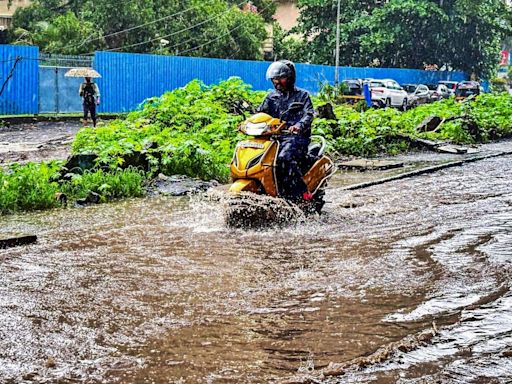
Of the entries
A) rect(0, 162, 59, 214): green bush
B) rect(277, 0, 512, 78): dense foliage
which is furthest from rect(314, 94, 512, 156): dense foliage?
rect(277, 0, 512, 78): dense foliage

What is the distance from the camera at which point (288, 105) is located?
9078 millimetres

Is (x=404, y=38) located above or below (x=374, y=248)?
above

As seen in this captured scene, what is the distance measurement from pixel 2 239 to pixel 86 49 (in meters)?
29.2

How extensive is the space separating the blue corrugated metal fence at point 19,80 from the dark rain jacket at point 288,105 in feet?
67.3

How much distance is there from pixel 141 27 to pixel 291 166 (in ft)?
96.7

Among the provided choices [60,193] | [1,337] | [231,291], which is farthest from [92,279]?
[60,193]

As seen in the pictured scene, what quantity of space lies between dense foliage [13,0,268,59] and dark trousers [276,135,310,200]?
2743cm

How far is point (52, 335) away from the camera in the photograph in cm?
498

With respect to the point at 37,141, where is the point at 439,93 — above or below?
above

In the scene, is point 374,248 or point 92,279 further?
point 374,248

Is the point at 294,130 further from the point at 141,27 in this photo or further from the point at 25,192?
the point at 141,27

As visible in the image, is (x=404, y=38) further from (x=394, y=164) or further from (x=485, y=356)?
(x=485, y=356)

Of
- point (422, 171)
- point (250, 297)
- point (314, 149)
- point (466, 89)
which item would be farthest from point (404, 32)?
point (250, 297)

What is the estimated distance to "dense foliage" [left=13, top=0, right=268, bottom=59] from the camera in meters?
35.4
